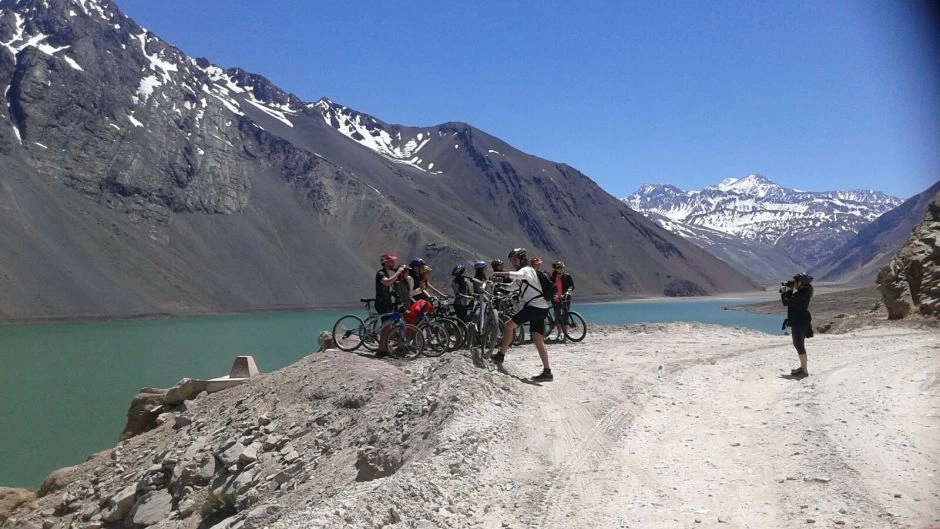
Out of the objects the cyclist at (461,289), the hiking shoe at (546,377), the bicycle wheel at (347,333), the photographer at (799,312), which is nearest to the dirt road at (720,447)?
the hiking shoe at (546,377)

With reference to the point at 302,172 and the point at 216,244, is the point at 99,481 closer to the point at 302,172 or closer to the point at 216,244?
the point at 216,244

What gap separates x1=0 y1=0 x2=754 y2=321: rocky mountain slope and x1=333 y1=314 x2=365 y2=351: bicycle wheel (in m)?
97.1

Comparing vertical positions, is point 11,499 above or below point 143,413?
below

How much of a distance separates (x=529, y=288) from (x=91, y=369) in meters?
46.1

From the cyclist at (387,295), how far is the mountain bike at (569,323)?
16.1 feet

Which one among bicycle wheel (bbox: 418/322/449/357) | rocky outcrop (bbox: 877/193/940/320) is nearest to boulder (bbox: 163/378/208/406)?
bicycle wheel (bbox: 418/322/449/357)

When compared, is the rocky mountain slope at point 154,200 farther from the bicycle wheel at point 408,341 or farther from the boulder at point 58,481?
the bicycle wheel at point 408,341

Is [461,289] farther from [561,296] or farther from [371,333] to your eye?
[561,296]

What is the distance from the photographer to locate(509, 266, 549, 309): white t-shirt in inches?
396

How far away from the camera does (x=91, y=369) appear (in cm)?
4778

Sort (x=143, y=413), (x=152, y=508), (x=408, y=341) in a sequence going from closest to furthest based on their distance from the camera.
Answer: (x=152, y=508) → (x=408, y=341) → (x=143, y=413)

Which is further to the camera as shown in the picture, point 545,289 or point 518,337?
point 518,337

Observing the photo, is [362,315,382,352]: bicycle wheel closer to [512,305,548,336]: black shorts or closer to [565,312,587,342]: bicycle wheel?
[512,305,548,336]: black shorts

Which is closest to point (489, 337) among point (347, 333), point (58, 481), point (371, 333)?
point (371, 333)
